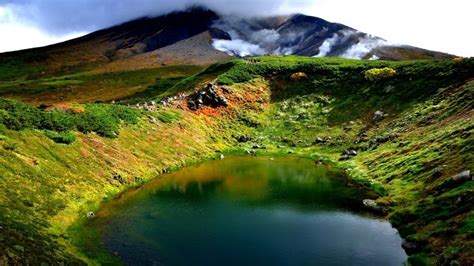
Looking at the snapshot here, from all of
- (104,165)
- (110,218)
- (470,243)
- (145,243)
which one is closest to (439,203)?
(470,243)

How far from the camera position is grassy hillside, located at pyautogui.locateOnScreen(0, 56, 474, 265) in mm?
44188

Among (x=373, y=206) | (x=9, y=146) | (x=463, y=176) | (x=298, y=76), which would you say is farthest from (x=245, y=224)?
(x=298, y=76)

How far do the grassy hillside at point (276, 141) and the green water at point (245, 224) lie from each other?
320 cm

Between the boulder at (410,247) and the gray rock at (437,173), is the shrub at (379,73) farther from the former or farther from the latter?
the boulder at (410,247)

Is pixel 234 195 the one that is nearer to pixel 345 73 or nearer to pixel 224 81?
pixel 224 81

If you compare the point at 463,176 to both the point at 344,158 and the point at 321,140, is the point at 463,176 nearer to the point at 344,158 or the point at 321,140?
the point at 344,158

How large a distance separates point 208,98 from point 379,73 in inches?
1991

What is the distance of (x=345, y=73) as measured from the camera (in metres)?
135

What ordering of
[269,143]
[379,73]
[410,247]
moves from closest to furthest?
[410,247]
[269,143]
[379,73]

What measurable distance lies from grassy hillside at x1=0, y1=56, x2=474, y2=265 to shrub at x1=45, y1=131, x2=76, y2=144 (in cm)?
17

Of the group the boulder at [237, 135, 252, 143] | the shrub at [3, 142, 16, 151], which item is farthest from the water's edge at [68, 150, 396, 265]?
the boulder at [237, 135, 252, 143]

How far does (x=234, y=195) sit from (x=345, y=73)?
80969 millimetres

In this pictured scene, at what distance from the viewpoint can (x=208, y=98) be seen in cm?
12281

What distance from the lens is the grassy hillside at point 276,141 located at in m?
44.2
